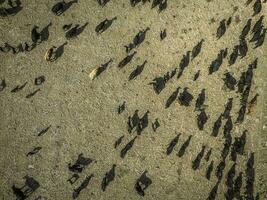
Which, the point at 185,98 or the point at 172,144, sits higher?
the point at 185,98

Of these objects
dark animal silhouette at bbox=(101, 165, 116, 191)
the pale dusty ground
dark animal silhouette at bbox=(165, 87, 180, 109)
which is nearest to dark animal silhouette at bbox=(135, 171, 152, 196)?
the pale dusty ground

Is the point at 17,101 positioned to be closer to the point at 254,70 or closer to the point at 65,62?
the point at 65,62

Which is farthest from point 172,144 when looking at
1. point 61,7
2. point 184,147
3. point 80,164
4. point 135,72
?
point 61,7

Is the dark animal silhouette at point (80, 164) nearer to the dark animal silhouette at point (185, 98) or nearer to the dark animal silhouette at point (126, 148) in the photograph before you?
the dark animal silhouette at point (126, 148)

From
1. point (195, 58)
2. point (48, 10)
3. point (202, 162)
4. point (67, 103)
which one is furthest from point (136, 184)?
point (48, 10)

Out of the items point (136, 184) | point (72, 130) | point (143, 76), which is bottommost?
point (136, 184)

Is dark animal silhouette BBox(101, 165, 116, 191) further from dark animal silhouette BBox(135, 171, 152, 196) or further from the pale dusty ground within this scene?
dark animal silhouette BBox(135, 171, 152, 196)

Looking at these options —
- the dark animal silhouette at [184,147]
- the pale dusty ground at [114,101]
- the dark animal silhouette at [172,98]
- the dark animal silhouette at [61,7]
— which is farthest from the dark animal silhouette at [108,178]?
the dark animal silhouette at [61,7]

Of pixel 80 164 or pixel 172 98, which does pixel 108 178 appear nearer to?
pixel 80 164
